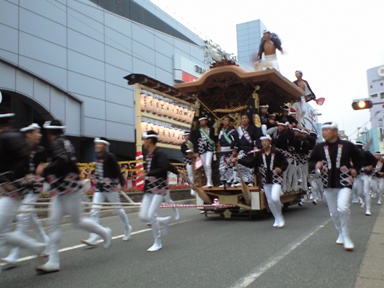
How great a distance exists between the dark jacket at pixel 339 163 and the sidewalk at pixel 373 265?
37.9 inches

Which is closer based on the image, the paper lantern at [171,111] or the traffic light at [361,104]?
the traffic light at [361,104]

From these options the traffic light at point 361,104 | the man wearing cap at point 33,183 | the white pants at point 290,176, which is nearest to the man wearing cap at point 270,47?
the white pants at point 290,176

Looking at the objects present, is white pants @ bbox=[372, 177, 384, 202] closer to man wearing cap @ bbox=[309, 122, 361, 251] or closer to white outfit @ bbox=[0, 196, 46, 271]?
man wearing cap @ bbox=[309, 122, 361, 251]

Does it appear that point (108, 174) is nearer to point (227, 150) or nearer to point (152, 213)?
point (152, 213)

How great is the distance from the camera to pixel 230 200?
880 cm

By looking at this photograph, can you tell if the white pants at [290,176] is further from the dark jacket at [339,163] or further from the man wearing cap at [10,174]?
the man wearing cap at [10,174]

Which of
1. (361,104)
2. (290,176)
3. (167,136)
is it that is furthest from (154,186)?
(167,136)

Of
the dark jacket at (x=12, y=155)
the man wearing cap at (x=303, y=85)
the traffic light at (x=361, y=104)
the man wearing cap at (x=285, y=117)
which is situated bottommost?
the dark jacket at (x=12, y=155)

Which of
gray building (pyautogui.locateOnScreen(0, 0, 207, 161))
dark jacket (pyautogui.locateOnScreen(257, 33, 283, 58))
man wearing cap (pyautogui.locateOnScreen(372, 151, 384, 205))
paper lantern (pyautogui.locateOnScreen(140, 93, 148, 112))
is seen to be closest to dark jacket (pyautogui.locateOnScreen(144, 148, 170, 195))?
dark jacket (pyautogui.locateOnScreen(257, 33, 283, 58))

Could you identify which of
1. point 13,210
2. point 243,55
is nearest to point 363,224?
point 13,210

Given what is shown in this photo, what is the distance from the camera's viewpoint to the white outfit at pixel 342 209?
211 inches

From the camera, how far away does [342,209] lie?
536cm

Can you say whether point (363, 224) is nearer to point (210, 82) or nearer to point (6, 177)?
point (210, 82)

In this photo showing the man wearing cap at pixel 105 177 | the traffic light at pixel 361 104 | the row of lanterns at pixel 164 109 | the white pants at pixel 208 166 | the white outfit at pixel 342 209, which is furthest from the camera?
the row of lanterns at pixel 164 109
